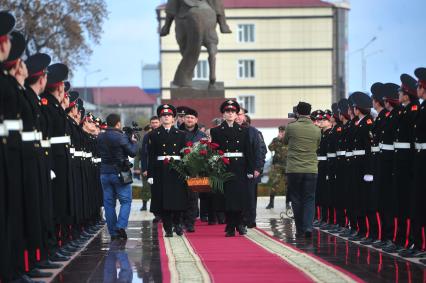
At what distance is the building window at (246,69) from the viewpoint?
3907 inches

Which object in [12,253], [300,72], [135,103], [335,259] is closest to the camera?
[12,253]

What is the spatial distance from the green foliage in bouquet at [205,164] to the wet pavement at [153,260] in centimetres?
121

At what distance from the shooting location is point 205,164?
1945cm

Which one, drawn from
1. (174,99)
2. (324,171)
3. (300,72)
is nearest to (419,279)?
(324,171)

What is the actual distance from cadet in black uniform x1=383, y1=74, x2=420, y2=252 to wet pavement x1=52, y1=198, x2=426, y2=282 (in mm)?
624

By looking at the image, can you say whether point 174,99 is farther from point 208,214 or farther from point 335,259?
point 335,259

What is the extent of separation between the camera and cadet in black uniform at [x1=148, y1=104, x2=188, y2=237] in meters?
19.3

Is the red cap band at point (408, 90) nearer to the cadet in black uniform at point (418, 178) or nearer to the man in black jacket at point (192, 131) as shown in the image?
the cadet in black uniform at point (418, 178)

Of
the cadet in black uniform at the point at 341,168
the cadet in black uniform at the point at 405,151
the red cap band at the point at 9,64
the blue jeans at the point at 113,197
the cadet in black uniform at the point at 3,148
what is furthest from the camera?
the cadet in black uniform at the point at 341,168

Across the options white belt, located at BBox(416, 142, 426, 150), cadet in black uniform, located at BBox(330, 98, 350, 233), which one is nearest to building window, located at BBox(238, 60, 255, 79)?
cadet in black uniform, located at BBox(330, 98, 350, 233)

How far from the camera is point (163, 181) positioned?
1938 cm

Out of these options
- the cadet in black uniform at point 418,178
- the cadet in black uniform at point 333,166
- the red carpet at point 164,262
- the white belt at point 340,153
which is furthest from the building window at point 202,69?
the cadet in black uniform at point 418,178

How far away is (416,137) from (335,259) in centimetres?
178

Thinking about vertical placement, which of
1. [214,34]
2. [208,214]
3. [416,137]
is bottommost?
[208,214]
